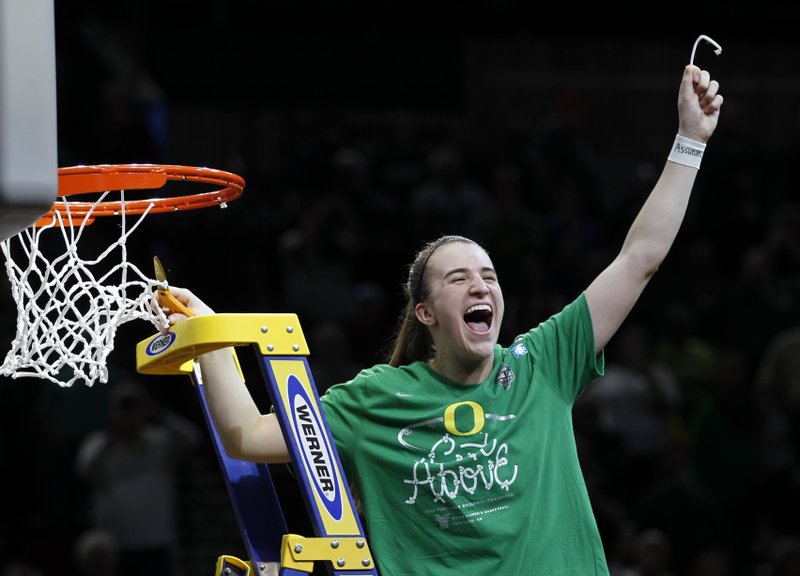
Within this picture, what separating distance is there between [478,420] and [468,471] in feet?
0.49

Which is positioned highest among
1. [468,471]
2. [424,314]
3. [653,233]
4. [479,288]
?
[653,233]

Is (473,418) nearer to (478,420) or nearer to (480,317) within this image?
(478,420)

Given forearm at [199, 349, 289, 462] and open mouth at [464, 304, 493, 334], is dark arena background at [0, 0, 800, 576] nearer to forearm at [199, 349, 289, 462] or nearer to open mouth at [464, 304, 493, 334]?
forearm at [199, 349, 289, 462]

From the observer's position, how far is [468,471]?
3.74 m

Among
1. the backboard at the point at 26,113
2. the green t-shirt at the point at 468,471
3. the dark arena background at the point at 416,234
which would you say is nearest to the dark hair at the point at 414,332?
the green t-shirt at the point at 468,471

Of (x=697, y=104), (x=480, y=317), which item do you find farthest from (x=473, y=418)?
(x=697, y=104)

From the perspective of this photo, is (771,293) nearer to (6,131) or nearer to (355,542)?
(355,542)

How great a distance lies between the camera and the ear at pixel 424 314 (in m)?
4.04

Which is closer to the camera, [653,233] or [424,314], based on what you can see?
[653,233]

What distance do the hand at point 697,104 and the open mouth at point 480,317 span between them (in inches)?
29.1

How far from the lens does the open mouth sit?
154 inches

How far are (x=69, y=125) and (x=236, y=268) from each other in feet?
5.75

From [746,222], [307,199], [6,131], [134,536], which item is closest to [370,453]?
[6,131]

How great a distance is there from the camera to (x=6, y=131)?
2.70 m
